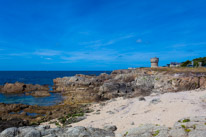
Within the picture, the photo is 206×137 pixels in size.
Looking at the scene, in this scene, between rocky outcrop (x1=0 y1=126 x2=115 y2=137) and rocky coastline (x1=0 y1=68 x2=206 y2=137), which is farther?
rocky coastline (x1=0 y1=68 x2=206 y2=137)

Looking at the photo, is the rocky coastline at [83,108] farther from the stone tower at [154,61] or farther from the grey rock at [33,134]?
the stone tower at [154,61]

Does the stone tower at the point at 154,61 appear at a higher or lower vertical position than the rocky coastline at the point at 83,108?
higher

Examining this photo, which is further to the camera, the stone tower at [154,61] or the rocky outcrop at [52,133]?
the stone tower at [154,61]

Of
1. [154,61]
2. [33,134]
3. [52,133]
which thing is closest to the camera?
[33,134]

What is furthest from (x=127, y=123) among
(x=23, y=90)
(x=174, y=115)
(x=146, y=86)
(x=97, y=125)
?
(x=23, y=90)

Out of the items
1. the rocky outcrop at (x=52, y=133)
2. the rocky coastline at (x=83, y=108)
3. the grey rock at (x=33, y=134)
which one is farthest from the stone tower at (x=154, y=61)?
the grey rock at (x=33, y=134)

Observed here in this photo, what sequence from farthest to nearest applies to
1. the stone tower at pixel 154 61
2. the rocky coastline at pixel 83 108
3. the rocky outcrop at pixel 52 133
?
the stone tower at pixel 154 61, the rocky coastline at pixel 83 108, the rocky outcrop at pixel 52 133

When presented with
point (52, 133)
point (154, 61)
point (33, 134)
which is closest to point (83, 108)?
point (52, 133)

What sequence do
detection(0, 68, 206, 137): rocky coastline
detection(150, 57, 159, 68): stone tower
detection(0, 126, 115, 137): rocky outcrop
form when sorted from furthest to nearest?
detection(150, 57, 159, 68): stone tower
detection(0, 68, 206, 137): rocky coastline
detection(0, 126, 115, 137): rocky outcrop

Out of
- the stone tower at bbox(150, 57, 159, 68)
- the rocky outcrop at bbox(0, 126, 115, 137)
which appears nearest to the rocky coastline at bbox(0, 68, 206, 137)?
the rocky outcrop at bbox(0, 126, 115, 137)

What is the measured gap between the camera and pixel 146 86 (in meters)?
28.0

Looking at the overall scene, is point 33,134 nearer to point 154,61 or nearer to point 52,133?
A: point 52,133

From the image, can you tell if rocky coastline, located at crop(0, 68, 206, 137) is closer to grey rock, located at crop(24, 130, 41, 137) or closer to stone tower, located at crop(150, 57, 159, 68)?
grey rock, located at crop(24, 130, 41, 137)

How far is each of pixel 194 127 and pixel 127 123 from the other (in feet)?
15.8
